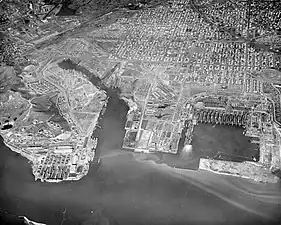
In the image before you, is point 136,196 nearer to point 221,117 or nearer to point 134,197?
point 134,197

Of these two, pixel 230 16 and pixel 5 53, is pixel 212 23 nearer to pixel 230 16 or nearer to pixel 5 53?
pixel 230 16

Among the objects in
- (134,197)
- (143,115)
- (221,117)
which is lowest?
(134,197)

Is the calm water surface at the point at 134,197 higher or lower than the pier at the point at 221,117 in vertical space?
lower

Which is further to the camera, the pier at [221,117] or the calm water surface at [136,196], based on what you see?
the pier at [221,117]

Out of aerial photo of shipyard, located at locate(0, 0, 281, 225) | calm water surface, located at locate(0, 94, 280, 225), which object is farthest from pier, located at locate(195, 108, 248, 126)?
calm water surface, located at locate(0, 94, 280, 225)

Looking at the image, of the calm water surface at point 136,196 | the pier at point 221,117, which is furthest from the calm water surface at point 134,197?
the pier at point 221,117

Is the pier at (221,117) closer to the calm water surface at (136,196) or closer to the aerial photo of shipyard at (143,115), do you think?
the aerial photo of shipyard at (143,115)

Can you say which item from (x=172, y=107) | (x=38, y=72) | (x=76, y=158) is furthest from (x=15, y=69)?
(x=172, y=107)

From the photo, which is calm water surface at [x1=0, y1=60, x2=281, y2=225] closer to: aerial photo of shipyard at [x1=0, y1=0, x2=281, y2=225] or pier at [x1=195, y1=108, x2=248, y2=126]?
aerial photo of shipyard at [x1=0, y1=0, x2=281, y2=225]

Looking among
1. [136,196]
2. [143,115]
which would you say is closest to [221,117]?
[143,115]

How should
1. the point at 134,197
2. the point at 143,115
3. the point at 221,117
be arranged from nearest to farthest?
the point at 134,197
the point at 221,117
the point at 143,115
